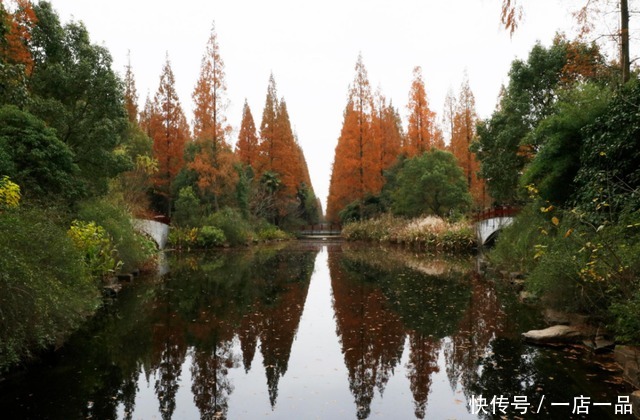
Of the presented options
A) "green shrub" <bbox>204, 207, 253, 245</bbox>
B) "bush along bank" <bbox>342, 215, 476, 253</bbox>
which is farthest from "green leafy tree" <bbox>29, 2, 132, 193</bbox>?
"bush along bank" <bbox>342, 215, 476, 253</bbox>

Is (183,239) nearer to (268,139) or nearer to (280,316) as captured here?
(268,139)

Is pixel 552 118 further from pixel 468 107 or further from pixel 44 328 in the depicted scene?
pixel 468 107

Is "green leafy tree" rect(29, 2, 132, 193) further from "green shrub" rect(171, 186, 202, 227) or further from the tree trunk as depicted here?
the tree trunk

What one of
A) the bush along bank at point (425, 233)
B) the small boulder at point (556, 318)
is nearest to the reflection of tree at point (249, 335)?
the small boulder at point (556, 318)

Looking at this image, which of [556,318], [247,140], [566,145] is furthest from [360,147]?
[556,318]

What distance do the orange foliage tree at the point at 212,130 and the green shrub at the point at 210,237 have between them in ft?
9.33

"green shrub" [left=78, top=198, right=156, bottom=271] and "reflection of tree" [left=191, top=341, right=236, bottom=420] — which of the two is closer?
"reflection of tree" [left=191, top=341, right=236, bottom=420]

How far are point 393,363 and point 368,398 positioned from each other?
1.20 metres

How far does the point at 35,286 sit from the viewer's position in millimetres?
5297

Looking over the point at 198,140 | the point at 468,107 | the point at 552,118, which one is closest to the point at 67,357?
Result: the point at 552,118

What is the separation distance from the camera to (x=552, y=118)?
1036cm

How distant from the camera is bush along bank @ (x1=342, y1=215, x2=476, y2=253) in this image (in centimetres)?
2456

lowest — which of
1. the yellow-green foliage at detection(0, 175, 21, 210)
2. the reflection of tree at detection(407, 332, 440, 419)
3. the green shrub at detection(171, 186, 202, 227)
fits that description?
the reflection of tree at detection(407, 332, 440, 419)

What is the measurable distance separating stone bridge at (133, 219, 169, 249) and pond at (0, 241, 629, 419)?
35.1 feet
